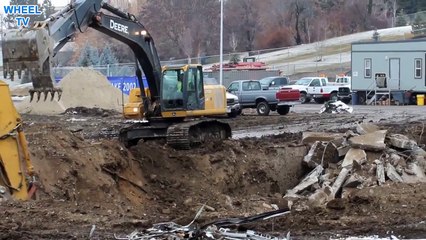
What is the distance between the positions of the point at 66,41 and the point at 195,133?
19.6 feet

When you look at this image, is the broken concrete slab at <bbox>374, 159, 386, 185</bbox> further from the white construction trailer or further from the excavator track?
the white construction trailer

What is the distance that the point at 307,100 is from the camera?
5109 centimetres

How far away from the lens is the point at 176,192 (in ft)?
57.3

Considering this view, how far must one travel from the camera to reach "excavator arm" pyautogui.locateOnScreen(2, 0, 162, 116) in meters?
12.3

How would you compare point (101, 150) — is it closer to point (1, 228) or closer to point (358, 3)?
point (1, 228)

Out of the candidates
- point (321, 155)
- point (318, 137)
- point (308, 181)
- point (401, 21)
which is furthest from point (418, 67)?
point (401, 21)

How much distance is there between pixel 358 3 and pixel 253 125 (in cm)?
6611

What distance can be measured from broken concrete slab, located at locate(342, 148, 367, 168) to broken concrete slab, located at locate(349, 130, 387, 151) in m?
0.15

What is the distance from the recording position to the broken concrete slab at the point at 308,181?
60.3 ft

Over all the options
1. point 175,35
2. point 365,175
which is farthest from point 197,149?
point 175,35

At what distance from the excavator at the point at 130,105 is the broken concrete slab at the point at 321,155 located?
264 centimetres

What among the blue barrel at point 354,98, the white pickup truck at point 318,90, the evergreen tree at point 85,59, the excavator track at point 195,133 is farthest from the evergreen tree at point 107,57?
the excavator track at point 195,133

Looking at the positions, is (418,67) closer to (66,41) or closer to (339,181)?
(339,181)

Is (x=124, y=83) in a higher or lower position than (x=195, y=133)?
higher
